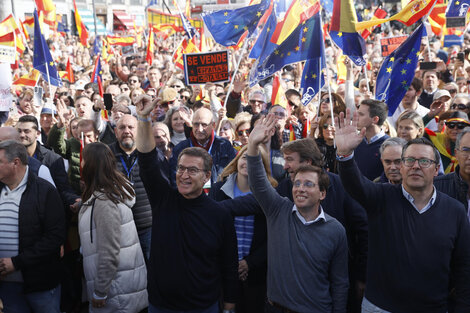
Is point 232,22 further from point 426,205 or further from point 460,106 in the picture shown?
point 426,205

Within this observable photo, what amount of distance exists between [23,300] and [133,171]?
4.60 feet

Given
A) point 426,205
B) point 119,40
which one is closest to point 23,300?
point 426,205

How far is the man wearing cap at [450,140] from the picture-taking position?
459cm

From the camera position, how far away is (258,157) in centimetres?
315

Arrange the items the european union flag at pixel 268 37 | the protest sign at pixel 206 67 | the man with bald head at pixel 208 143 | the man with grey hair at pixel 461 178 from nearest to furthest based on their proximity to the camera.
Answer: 1. the man with grey hair at pixel 461 178
2. the man with bald head at pixel 208 143
3. the european union flag at pixel 268 37
4. the protest sign at pixel 206 67

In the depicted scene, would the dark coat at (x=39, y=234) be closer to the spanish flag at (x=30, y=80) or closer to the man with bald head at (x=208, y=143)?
the man with bald head at (x=208, y=143)

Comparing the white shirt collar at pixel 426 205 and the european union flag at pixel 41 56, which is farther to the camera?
the european union flag at pixel 41 56

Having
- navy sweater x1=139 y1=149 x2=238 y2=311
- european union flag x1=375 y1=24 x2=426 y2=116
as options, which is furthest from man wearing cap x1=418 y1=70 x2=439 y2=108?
navy sweater x1=139 y1=149 x2=238 y2=311

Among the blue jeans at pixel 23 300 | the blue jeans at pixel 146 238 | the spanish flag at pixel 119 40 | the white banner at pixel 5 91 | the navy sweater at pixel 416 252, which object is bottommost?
the blue jeans at pixel 23 300

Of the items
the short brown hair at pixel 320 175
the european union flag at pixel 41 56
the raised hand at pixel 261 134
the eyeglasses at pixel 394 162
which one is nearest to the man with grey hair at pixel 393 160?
the eyeglasses at pixel 394 162

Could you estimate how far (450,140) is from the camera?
4664 mm

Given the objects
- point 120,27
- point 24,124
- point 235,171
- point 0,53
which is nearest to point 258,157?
point 235,171

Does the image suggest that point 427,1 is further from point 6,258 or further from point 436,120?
point 6,258

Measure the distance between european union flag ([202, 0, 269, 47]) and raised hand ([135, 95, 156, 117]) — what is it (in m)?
4.32
